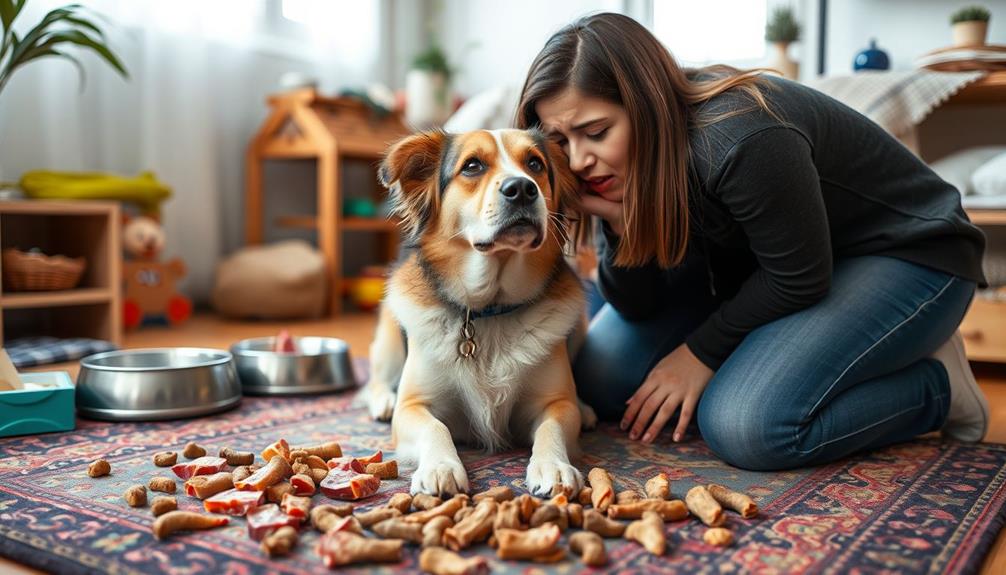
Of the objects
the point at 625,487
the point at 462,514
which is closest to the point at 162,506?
the point at 462,514

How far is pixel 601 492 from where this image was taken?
1472 millimetres

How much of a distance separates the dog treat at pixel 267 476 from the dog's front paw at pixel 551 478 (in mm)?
464

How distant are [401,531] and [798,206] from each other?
3.33 ft

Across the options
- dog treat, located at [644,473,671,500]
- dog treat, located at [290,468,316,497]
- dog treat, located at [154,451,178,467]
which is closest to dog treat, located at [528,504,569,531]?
dog treat, located at [644,473,671,500]

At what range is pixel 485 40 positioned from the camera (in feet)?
19.2

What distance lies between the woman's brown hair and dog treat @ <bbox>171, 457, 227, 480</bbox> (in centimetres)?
97

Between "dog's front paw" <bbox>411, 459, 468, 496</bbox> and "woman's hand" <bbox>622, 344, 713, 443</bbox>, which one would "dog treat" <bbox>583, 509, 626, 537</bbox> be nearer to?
"dog's front paw" <bbox>411, 459, 468, 496</bbox>

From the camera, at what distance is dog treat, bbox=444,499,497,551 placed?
4.22 feet

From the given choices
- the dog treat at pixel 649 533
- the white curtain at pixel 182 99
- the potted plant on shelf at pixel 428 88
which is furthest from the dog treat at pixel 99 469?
the potted plant on shelf at pixel 428 88

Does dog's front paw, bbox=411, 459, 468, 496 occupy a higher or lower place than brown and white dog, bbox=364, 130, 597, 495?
lower

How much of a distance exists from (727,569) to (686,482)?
0.44 metres

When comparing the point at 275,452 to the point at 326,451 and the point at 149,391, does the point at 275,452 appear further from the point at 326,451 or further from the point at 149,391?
the point at 149,391

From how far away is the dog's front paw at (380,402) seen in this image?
88.7 inches

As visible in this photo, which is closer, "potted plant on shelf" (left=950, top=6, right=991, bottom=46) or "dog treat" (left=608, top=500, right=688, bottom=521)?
"dog treat" (left=608, top=500, right=688, bottom=521)
